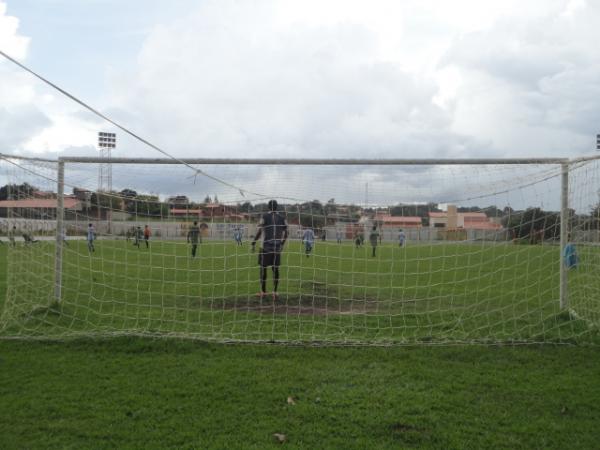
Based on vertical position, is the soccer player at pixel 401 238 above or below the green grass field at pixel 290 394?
above

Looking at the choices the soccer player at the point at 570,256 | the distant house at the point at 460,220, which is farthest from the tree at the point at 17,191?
the soccer player at the point at 570,256

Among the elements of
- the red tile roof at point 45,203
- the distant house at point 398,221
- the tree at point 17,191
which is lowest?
the distant house at point 398,221

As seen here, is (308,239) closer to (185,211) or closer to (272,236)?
(272,236)

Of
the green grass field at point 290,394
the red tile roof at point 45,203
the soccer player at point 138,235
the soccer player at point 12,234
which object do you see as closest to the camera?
the green grass field at point 290,394

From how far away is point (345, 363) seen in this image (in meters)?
5.16

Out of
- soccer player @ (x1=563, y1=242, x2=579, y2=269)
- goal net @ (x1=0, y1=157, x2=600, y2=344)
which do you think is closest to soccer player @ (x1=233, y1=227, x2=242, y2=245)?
goal net @ (x1=0, y1=157, x2=600, y2=344)

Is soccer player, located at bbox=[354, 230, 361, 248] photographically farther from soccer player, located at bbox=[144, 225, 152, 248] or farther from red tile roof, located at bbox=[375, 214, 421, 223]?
soccer player, located at bbox=[144, 225, 152, 248]

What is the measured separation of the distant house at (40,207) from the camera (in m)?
6.89

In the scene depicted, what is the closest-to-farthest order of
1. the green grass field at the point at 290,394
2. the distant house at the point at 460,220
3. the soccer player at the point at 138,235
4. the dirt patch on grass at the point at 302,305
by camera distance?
the green grass field at the point at 290,394
the distant house at the point at 460,220
the soccer player at the point at 138,235
the dirt patch on grass at the point at 302,305

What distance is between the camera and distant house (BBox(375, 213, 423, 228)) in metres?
6.87

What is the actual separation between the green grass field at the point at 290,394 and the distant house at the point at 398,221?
1.65 meters

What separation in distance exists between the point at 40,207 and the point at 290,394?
5.15m

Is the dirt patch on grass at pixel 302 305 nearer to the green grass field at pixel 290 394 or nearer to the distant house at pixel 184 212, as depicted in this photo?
the green grass field at pixel 290 394

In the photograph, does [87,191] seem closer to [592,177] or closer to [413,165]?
[413,165]
